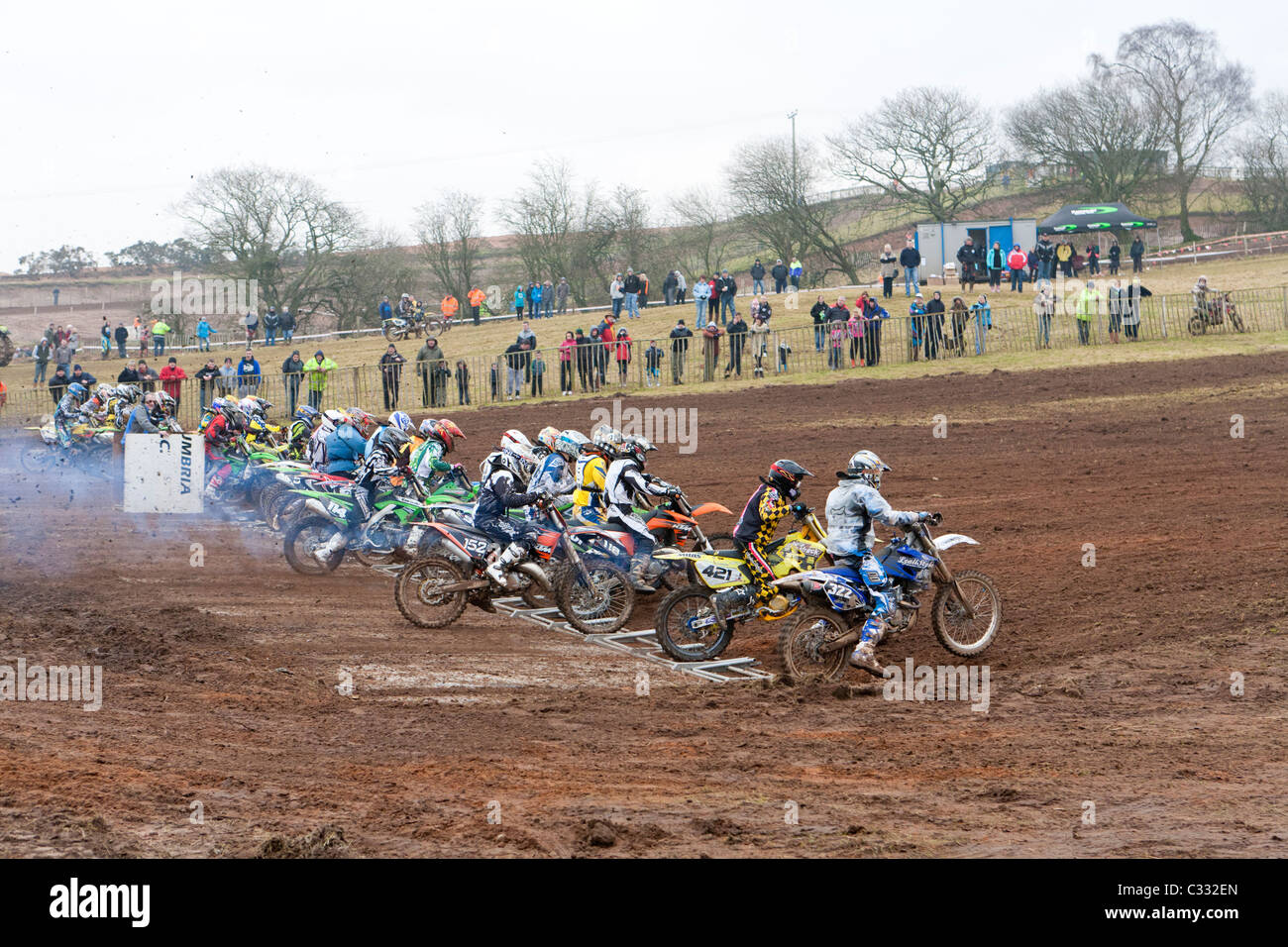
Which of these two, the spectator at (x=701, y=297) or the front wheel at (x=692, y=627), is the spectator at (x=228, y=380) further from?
the front wheel at (x=692, y=627)

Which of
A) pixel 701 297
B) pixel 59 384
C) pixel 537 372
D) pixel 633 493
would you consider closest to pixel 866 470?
pixel 633 493

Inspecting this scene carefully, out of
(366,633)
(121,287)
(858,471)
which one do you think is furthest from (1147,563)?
(121,287)

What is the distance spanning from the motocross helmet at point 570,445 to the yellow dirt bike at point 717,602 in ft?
7.67

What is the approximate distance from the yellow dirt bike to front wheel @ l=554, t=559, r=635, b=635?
100 centimetres

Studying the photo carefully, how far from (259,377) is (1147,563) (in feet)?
72.4

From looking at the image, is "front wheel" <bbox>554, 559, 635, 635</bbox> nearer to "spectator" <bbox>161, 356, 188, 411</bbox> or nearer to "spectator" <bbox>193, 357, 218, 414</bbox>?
"spectator" <bbox>193, 357, 218, 414</bbox>

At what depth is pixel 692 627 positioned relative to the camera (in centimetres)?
973

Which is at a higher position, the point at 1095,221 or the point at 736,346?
the point at 1095,221

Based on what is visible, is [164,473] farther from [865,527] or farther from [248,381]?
[865,527]

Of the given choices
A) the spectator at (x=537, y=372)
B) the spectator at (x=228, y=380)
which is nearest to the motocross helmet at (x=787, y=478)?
the spectator at (x=537, y=372)

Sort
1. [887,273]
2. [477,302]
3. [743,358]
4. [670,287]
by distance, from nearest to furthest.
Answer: [743,358]
[887,273]
[670,287]
[477,302]

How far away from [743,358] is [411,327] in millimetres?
17439

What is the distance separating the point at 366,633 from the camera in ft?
34.8

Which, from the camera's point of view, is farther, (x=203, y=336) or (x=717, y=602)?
(x=203, y=336)
